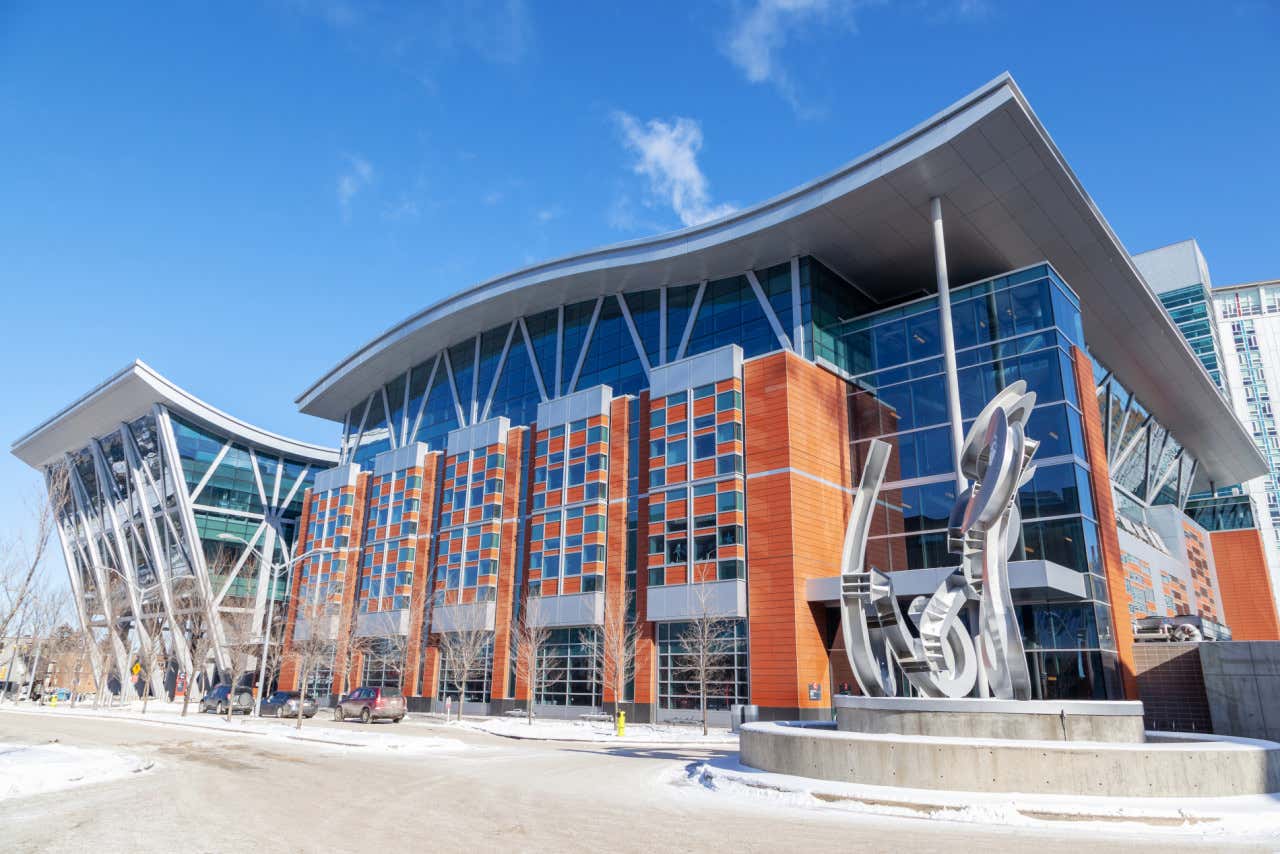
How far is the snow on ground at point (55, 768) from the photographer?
1330cm

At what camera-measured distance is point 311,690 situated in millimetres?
56250

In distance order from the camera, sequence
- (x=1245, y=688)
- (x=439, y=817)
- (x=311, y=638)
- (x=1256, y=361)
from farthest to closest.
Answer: (x=1256, y=361)
(x=311, y=638)
(x=1245, y=688)
(x=439, y=817)

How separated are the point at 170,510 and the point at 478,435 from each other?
1347 inches

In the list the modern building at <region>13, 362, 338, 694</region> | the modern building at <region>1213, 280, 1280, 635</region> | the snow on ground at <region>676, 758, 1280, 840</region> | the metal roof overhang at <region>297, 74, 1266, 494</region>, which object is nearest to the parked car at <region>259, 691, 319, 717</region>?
the modern building at <region>13, 362, 338, 694</region>

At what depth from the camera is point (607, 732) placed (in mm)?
32375

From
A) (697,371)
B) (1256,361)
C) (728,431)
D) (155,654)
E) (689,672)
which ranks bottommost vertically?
(689,672)

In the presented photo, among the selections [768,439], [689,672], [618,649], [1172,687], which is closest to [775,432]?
[768,439]

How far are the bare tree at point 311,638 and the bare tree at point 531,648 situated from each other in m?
10.1

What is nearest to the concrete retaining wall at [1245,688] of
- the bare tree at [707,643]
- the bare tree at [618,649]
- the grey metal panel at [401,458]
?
the bare tree at [707,643]

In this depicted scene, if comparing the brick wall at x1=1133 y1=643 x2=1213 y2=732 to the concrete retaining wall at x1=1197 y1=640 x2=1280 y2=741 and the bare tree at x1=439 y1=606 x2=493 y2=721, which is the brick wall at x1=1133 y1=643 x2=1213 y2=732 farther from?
the bare tree at x1=439 y1=606 x2=493 y2=721

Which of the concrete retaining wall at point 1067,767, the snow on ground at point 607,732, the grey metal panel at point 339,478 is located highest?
the grey metal panel at point 339,478

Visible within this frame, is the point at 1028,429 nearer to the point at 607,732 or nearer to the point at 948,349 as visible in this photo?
the point at 948,349

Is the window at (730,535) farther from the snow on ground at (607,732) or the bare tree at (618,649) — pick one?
the snow on ground at (607,732)

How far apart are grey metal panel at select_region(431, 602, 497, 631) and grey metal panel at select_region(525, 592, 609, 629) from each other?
3221mm
